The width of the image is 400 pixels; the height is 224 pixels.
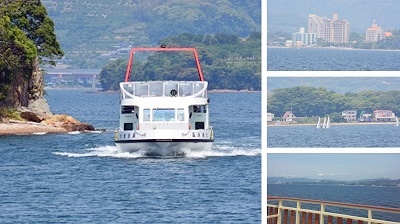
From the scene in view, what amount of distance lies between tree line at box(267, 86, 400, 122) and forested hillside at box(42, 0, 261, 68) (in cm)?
6055

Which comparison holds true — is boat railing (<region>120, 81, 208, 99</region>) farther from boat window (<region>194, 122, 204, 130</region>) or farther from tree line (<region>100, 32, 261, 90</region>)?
tree line (<region>100, 32, 261, 90</region>)

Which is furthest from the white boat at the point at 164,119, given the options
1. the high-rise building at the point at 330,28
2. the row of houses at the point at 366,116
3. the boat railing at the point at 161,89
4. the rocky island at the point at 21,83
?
the row of houses at the point at 366,116

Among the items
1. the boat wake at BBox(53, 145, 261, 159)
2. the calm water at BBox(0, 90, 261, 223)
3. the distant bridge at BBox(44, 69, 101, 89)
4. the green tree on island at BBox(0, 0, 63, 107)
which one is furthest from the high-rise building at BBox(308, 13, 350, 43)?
the distant bridge at BBox(44, 69, 101, 89)

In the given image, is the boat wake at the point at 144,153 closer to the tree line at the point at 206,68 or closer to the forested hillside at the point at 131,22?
the tree line at the point at 206,68

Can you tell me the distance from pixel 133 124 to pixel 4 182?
9.50ft

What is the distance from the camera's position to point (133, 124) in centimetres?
3073

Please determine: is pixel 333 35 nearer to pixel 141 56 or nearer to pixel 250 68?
pixel 250 68

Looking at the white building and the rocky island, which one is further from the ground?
the rocky island

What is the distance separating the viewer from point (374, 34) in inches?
613

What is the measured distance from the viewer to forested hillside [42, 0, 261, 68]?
80.4 metres

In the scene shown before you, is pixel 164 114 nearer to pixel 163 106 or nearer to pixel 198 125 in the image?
pixel 163 106

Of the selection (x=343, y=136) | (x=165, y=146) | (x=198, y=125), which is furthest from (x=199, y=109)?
(x=343, y=136)

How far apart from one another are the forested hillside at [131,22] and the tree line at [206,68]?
215 inches

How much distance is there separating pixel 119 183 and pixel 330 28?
10.9 metres
